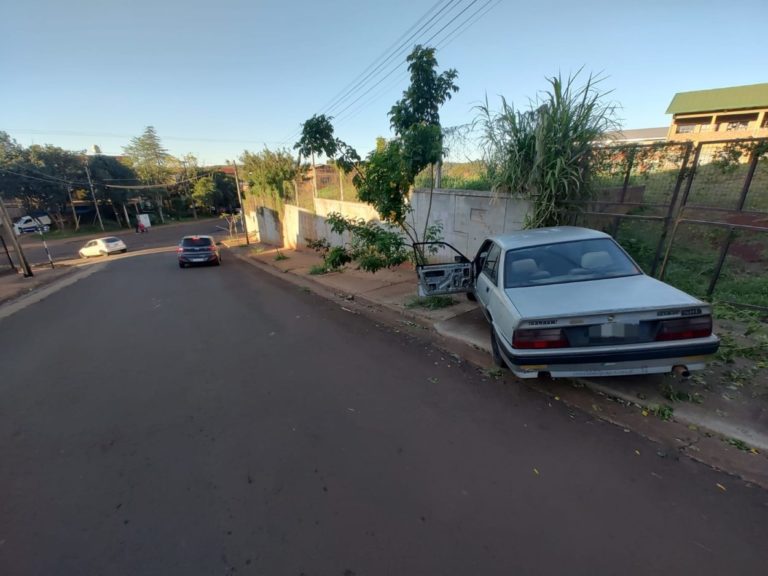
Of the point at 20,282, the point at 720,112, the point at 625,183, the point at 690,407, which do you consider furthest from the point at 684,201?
the point at 720,112

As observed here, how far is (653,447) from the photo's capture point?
2.63m

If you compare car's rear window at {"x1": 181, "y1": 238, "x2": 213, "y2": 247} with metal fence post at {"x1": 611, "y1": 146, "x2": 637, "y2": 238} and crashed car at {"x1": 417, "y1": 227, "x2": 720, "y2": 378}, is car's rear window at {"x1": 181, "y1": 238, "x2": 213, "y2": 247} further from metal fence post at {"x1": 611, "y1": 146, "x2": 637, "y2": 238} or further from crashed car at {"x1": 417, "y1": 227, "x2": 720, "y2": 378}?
metal fence post at {"x1": 611, "y1": 146, "x2": 637, "y2": 238}

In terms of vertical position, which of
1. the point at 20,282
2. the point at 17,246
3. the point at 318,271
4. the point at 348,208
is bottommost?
the point at 20,282

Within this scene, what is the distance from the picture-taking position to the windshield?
3.60 metres

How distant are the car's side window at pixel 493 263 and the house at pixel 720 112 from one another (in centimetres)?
2781

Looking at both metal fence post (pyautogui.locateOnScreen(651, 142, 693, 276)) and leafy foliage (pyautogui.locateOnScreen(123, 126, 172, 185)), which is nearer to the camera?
metal fence post (pyautogui.locateOnScreen(651, 142, 693, 276))

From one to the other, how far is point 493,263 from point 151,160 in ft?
195

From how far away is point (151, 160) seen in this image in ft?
158

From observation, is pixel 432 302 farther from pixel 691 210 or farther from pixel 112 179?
pixel 112 179

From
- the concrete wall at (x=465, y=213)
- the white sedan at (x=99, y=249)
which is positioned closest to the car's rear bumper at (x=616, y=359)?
the concrete wall at (x=465, y=213)

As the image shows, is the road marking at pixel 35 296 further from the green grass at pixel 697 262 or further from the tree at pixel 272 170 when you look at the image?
the green grass at pixel 697 262

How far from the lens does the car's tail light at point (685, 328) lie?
276 centimetres

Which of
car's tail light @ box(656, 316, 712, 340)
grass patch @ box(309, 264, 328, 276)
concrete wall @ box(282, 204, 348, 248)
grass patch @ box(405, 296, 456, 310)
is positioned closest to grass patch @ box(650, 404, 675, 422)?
car's tail light @ box(656, 316, 712, 340)

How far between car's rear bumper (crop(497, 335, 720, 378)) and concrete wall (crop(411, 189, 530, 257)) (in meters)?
4.23
